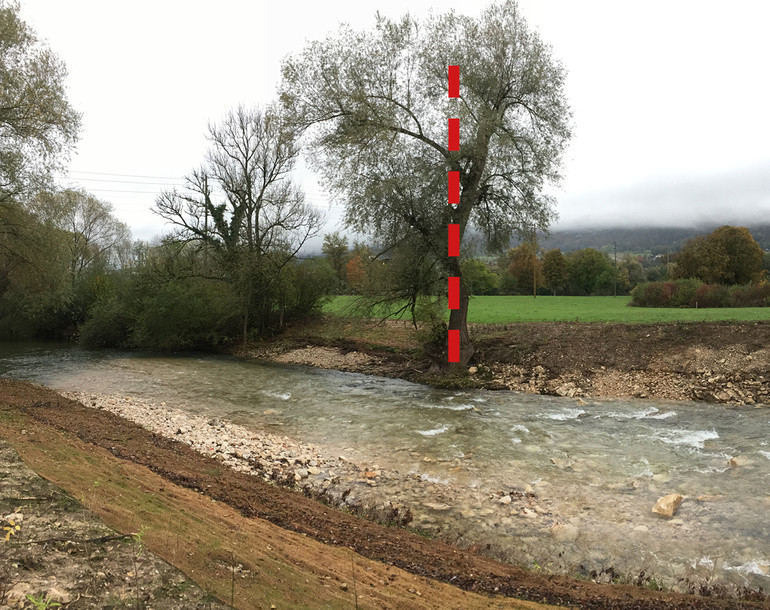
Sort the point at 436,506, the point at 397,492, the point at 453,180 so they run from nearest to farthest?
the point at 436,506
the point at 397,492
the point at 453,180

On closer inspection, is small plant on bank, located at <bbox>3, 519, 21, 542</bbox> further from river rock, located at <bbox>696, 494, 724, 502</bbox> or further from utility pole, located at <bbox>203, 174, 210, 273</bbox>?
utility pole, located at <bbox>203, 174, 210, 273</bbox>

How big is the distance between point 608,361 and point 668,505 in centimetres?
1191

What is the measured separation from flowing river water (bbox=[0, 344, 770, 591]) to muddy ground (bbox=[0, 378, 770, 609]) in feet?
3.23

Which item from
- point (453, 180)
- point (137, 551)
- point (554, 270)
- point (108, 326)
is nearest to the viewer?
point (137, 551)

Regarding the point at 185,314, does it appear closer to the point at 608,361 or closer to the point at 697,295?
the point at 608,361

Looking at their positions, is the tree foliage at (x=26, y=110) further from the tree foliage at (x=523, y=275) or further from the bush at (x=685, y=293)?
the tree foliage at (x=523, y=275)

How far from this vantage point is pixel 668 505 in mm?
7879

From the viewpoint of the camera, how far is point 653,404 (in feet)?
51.6

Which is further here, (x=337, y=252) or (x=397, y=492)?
(x=337, y=252)

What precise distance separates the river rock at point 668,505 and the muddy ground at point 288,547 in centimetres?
232

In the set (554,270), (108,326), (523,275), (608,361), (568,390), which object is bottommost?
(568,390)

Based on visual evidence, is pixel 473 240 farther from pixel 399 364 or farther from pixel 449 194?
pixel 399 364

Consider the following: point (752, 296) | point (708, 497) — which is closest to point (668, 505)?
point (708, 497)

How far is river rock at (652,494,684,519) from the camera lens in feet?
25.4
